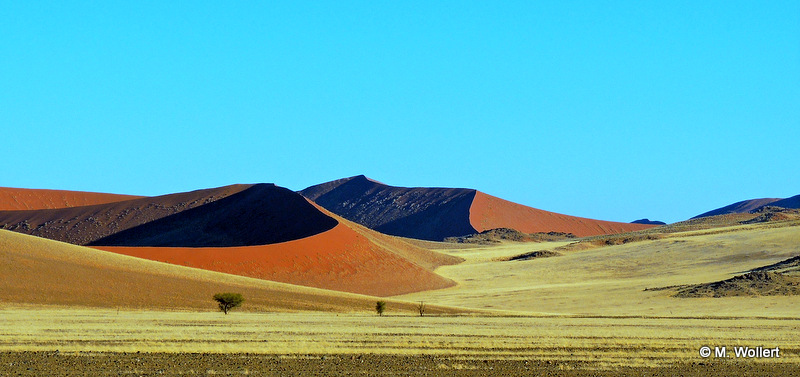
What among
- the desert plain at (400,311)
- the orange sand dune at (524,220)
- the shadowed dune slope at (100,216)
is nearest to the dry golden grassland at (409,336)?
the desert plain at (400,311)

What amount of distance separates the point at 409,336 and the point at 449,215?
12917 cm

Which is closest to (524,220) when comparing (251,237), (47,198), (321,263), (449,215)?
(449,215)

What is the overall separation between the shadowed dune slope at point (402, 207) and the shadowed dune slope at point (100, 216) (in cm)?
5978

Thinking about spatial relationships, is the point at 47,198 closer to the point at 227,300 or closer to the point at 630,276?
the point at 630,276

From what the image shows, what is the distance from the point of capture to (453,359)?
24.6 metres

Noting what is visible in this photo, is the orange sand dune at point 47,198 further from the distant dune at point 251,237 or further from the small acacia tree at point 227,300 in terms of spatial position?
the small acacia tree at point 227,300

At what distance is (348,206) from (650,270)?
11217 cm

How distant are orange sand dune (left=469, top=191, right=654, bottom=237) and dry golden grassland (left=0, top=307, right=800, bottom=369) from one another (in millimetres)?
113380

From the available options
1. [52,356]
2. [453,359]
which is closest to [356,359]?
[453,359]

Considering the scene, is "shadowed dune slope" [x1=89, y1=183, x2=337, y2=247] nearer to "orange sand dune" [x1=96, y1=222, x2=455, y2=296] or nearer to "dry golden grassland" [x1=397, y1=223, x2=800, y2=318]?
"orange sand dune" [x1=96, y1=222, x2=455, y2=296]

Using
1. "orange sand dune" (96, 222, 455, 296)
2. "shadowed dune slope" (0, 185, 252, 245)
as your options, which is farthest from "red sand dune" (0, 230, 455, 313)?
"shadowed dune slope" (0, 185, 252, 245)

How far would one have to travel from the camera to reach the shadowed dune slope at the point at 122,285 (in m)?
48.9

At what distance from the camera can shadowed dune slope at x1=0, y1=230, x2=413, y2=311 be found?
48.9 metres

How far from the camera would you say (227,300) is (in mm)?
46906
